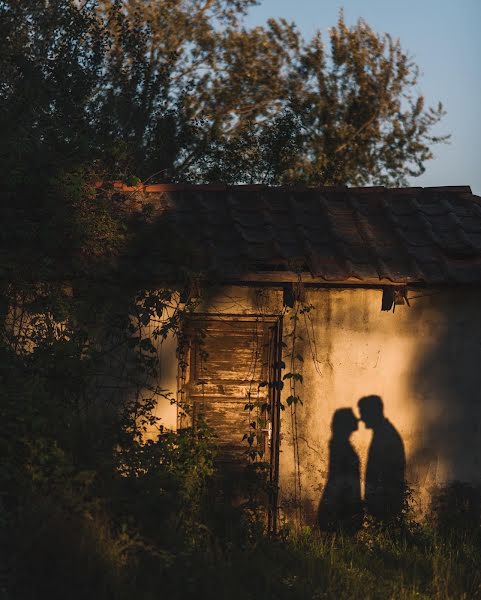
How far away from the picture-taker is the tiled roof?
26.8ft

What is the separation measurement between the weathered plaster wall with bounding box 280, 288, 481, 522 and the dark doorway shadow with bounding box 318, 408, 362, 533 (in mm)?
80

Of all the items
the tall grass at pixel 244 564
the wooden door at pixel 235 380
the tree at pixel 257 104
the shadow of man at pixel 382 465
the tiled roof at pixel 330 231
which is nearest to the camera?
the tall grass at pixel 244 564

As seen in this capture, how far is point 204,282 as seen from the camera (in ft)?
26.9

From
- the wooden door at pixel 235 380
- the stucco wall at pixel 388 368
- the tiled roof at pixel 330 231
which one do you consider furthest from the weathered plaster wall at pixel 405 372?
the tiled roof at pixel 330 231

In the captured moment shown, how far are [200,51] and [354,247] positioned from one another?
14.6 meters

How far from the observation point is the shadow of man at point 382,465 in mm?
8461

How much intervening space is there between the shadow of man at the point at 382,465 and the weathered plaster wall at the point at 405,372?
0.23 ft

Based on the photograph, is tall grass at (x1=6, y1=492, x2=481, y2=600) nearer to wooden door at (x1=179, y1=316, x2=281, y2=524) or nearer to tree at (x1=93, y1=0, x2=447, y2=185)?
wooden door at (x1=179, y1=316, x2=281, y2=524)

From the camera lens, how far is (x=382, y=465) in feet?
28.0

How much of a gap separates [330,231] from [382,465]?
243cm

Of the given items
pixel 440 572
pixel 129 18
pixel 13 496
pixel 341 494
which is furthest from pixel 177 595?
pixel 129 18

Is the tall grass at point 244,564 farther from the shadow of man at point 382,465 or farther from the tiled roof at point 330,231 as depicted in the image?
the tiled roof at point 330,231

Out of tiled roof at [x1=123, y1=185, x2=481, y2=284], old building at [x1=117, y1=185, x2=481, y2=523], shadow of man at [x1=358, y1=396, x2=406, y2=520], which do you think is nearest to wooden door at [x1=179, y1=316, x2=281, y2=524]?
old building at [x1=117, y1=185, x2=481, y2=523]

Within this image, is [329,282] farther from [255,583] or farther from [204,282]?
[255,583]
